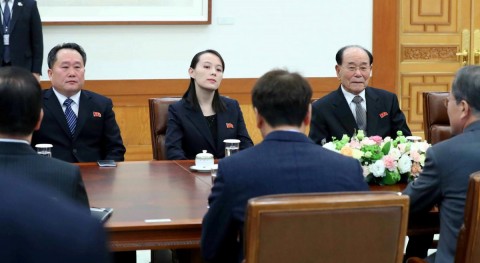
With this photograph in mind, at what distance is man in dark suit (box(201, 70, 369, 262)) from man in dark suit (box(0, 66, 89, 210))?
420mm

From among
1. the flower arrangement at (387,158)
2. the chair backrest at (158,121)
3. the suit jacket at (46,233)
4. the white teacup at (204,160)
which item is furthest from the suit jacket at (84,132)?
the suit jacket at (46,233)

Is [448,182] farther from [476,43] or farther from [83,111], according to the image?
[476,43]

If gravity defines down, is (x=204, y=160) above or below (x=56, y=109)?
below

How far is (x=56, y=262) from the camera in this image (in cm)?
85

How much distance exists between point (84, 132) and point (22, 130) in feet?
8.39

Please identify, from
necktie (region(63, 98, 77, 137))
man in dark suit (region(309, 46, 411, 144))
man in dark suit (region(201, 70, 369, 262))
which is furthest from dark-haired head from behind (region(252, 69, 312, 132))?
necktie (region(63, 98, 77, 137))

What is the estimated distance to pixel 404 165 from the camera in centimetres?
358

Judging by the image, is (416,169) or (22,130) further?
(416,169)

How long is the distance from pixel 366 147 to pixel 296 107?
49.7 inches

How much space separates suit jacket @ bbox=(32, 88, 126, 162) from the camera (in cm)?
464

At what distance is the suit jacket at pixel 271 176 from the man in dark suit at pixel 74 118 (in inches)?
93.5

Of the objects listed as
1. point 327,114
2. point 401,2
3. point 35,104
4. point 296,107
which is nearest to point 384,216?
point 296,107

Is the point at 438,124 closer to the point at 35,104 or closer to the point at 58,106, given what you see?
the point at 58,106

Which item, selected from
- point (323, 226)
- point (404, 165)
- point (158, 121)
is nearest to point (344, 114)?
point (158, 121)
